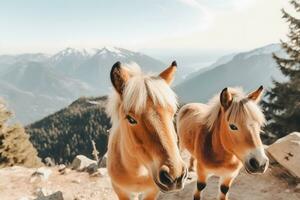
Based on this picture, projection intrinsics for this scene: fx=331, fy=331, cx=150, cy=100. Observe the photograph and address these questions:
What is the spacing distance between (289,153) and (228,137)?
5.03m

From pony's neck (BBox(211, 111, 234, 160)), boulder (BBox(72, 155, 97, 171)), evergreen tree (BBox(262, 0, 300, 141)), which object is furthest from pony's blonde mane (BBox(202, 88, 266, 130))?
evergreen tree (BBox(262, 0, 300, 141))

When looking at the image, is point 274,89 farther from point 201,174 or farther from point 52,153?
point 52,153

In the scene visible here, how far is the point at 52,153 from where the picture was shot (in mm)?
156250

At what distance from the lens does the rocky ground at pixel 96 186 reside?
10.9 meters

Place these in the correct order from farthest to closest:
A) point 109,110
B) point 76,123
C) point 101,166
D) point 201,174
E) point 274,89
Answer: point 76,123 < point 274,89 < point 101,166 < point 201,174 < point 109,110

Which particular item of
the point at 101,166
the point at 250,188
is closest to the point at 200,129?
the point at 250,188

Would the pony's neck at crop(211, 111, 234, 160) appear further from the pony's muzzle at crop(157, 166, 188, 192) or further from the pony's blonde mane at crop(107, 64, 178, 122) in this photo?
the pony's muzzle at crop(157, 166, 188, 192)

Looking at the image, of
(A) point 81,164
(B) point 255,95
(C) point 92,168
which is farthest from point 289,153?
(A) point 81,164

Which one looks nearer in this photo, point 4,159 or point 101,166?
point 101,166

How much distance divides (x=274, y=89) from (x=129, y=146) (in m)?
18.7

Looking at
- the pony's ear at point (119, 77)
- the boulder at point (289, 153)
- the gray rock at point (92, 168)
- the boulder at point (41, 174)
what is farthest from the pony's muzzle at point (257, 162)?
the boulder at point (41, 174)

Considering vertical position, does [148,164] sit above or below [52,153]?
above

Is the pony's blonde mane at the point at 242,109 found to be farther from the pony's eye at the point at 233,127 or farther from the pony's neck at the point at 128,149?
the pony's neck at the point at 128,149

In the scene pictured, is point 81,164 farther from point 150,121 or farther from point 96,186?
point 150,121
